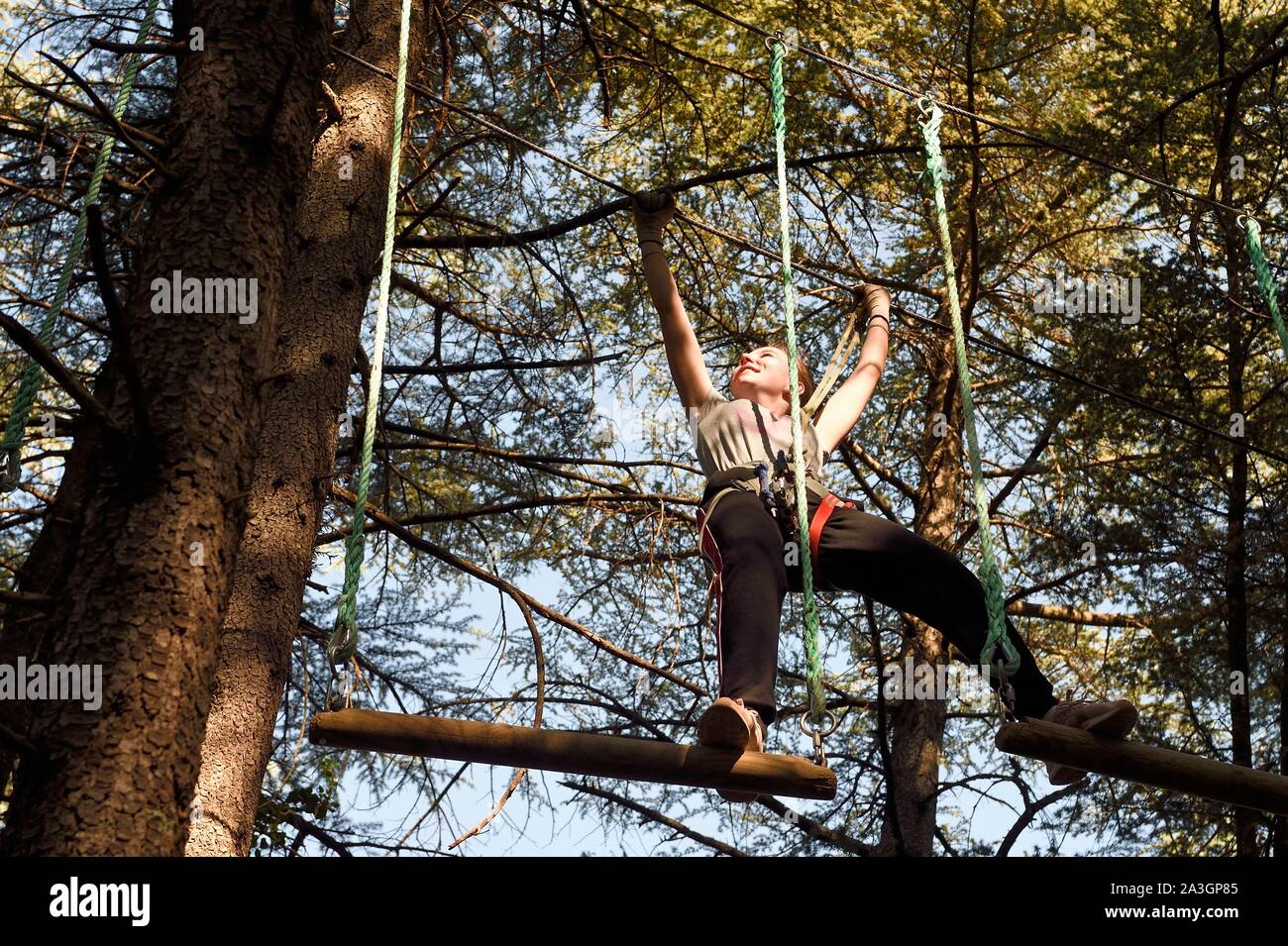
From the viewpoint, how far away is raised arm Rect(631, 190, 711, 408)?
13.6 feet

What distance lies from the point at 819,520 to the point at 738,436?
0.40 metres

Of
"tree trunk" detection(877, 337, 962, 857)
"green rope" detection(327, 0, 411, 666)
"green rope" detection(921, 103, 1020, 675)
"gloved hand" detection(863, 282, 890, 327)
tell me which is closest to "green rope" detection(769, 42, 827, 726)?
"green rope" detection(921, 103, 1020, 675)

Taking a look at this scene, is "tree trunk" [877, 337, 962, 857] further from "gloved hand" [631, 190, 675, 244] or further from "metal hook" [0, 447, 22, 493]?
"metal hook" [0, 447, 22, 493]

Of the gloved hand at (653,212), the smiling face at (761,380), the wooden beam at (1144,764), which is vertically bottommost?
the wooden beam at (1144,764)

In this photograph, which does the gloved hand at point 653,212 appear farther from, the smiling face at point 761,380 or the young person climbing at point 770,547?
the smiling face at point 761,380

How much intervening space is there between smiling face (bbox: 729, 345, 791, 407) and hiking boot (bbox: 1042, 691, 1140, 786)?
4.54 ft

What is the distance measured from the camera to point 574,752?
298 cm

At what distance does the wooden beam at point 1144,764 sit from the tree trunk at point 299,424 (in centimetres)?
183

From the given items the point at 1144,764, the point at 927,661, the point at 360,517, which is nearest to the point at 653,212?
the point at 360,517

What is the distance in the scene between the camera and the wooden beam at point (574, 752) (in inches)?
113

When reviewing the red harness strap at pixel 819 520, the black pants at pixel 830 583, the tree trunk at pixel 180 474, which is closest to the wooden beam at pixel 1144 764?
the black pants at pixel 830 583

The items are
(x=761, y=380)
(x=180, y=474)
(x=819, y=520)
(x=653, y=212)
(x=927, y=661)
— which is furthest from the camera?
(x=927, y=661)

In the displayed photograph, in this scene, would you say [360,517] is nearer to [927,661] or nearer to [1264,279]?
[1264,279]

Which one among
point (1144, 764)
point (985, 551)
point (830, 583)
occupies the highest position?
point (830, 583)
